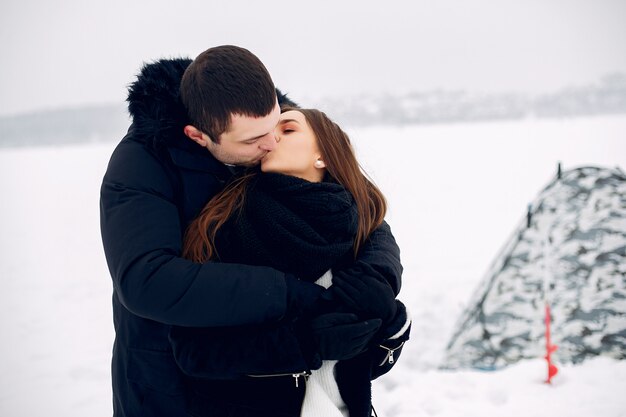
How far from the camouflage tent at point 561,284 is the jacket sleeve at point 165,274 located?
372 cm

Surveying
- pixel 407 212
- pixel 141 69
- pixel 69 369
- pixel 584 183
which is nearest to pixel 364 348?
pixel 141 69

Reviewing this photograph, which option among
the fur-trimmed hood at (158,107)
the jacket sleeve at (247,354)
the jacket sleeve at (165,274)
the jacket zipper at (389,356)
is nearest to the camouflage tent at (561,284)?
the jacket zipper at (389,356)

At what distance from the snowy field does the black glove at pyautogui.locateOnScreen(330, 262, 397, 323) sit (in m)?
0.58

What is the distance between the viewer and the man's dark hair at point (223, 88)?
1.48m

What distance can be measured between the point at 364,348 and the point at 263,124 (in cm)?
76

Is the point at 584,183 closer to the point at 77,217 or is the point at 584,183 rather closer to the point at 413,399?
the point at 413,399

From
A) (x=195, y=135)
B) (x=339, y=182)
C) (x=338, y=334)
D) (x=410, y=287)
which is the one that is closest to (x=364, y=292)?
(x=338, y=334)

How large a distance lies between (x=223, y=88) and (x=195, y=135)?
18 centimetres

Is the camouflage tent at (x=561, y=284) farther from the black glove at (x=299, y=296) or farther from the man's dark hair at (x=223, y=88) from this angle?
the man's dark hair at (x=223, y=88)

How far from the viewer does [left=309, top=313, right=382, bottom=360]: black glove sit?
4.45 feet

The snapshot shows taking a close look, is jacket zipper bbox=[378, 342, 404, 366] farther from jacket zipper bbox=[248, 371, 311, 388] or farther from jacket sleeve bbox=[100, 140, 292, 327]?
jacket sleeve bbox=[100, 140, 292, 327]

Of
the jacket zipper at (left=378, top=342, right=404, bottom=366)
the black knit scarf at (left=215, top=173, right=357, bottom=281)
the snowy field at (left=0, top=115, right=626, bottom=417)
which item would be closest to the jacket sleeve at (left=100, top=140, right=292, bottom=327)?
the black knit scarf at (left=215, top=173, right=357, bottom=281)

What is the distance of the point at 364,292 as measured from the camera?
56.2 inches

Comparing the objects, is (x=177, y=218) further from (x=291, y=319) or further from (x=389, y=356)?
(x=389, y=356)
